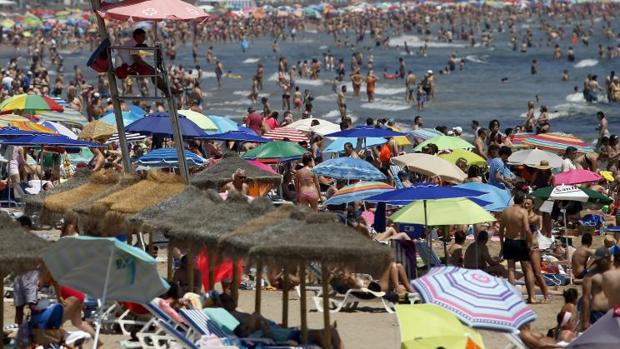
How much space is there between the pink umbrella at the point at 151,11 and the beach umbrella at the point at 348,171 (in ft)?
13.7

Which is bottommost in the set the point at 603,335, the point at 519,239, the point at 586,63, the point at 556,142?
the point at 586,63

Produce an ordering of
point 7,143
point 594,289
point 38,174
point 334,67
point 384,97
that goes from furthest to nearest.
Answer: point 334,67, point 384,97, point 38,174, point 7,143, point 594,289

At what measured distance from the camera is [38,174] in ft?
60.7

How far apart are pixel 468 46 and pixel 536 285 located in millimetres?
63085

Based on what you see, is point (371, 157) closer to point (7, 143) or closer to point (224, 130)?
point (224, 130)

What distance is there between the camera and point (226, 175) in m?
13.2

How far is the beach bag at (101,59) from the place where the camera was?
12.1 meters

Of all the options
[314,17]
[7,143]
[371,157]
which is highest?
[7,143]

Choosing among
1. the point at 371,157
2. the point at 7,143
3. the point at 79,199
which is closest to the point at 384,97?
the point at 371,157

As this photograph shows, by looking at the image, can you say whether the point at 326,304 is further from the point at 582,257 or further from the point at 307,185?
the point at 307,185

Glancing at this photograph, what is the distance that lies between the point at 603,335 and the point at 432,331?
1.30 meters

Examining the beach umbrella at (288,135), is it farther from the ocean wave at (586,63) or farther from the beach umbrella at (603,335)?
the ocean wave at (586,63)

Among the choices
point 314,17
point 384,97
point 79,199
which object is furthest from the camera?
point 314,17

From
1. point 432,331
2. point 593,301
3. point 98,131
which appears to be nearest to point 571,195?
point 593,301
